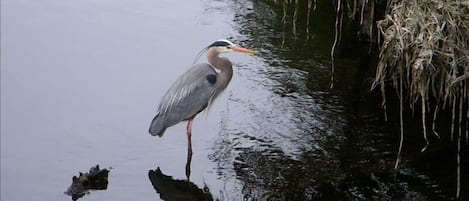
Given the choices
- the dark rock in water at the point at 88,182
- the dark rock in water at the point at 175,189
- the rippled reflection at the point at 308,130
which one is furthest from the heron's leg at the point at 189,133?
the dark rock in water at the point at 88,182

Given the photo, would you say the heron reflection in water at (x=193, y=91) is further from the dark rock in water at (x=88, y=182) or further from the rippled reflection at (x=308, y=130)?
the dark rock in water at (x=88, y=182)

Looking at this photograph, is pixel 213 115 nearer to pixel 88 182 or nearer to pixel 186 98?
pixel 186 98

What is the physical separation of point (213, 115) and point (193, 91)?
0.66m

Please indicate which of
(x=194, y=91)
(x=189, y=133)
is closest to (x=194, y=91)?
(x=194, y=91)

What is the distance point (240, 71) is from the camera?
867 centimetres

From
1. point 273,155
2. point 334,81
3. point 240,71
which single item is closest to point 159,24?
point 240,71

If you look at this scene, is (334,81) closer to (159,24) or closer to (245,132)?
(245,132)

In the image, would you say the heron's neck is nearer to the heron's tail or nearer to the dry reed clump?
the heron's tail

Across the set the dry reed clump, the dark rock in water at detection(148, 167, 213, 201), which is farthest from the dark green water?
the dry reed clump

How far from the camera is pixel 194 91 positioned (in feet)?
23.3

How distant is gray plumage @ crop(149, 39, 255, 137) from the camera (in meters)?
6.97

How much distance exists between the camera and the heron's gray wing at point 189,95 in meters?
6.99

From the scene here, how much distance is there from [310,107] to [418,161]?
4.19ft

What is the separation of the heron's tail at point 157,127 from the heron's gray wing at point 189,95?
51 mm
